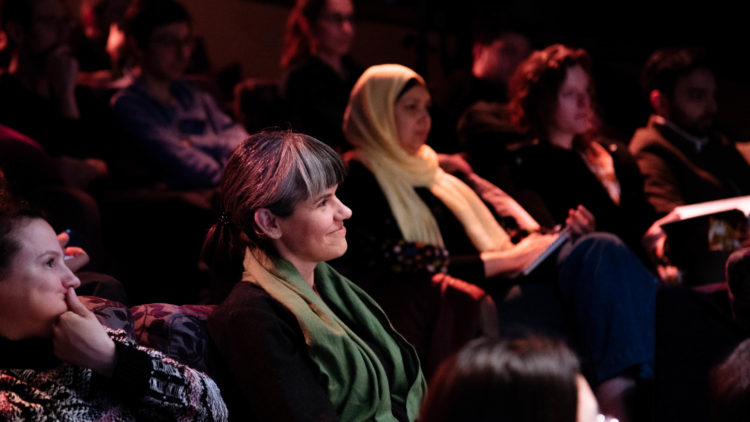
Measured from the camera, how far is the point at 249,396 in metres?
1.67

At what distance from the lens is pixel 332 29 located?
3.63 meters

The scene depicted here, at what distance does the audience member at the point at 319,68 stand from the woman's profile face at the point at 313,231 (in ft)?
4.94

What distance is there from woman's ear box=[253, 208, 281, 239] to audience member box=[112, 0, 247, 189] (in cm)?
152

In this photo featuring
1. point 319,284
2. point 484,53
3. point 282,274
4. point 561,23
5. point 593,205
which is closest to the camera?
point 282,274

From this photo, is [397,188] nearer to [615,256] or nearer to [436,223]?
[436,223]

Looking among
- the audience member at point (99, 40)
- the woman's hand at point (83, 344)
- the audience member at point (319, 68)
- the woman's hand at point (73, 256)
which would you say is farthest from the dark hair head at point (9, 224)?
the audience member at point (99, 40)

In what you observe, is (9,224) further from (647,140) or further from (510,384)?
(647,140)

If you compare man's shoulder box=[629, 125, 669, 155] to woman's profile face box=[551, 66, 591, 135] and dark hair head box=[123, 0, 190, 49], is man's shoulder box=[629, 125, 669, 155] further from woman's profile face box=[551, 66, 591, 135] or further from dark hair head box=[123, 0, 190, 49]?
dark hair head box=[123, 0, 190, 49]

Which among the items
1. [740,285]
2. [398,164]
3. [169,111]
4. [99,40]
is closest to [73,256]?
[398,164]

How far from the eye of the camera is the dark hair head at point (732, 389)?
4.27ft

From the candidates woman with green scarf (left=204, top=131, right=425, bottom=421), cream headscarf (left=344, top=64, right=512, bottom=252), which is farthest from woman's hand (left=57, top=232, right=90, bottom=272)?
cream headscarf (left=344, top=64, right=512, bottom=252)

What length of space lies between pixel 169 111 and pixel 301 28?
0.66 meters

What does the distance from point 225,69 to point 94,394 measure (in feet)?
10.4

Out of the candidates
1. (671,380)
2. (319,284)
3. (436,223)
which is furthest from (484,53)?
(319,284)
